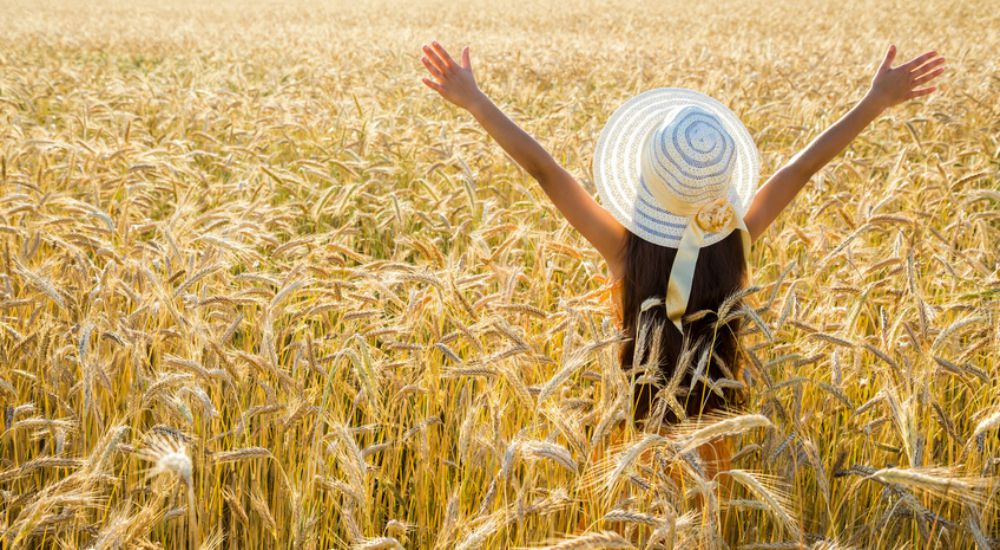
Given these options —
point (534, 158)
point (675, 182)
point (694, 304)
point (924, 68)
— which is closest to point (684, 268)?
point (694, 304)

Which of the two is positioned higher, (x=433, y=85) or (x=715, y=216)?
(x=433, y=85)

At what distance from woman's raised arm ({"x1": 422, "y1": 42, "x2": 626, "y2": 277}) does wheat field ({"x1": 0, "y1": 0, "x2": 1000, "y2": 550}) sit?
0.63 ft

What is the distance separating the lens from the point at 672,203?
2.17 metres

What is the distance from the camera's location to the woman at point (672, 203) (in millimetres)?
2094

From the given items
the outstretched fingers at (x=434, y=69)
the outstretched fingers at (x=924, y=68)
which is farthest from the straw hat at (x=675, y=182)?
the outstretched fingers at (x=924, y=68)

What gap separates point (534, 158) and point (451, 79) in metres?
0.37

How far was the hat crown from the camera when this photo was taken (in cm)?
208

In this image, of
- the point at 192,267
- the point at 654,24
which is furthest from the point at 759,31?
the point at 192,267

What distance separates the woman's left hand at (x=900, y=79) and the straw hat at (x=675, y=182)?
61cm

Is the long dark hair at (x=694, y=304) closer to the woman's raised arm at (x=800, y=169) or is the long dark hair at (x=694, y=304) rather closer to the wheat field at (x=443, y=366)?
the wheat field at (x=443, y=366)

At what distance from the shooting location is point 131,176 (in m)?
3.58

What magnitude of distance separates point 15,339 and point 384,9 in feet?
93.8

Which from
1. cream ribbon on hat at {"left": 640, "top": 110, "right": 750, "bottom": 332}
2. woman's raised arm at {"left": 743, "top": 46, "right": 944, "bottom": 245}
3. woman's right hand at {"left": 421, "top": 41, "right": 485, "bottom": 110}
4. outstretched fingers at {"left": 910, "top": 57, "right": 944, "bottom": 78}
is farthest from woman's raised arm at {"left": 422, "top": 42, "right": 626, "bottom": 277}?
outstretched fingers at {"left": 910, "top": 57, "right": 944, "bottom": 78}

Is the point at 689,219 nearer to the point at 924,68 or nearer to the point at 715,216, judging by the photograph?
the point at 715,216
